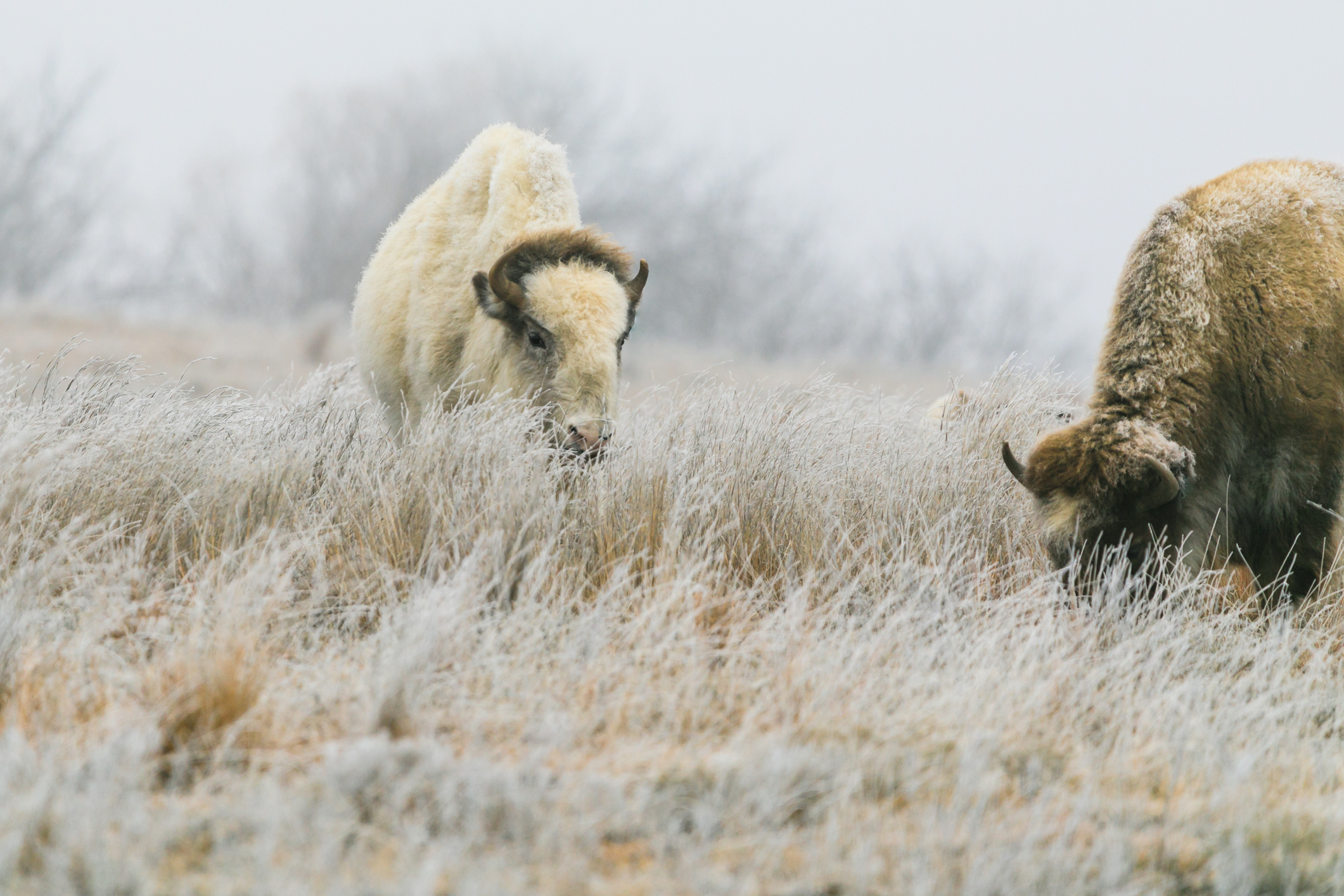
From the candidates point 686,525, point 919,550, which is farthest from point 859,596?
point 686,525

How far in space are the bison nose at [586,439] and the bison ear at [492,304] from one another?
0.84 meters

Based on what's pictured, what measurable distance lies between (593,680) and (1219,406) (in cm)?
341

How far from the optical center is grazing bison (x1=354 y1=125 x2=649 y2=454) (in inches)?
221

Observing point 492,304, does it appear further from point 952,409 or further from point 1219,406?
point 1219,406

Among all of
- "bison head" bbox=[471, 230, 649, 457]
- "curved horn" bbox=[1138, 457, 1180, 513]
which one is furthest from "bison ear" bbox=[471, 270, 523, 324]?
"curved horn" bbox=[1138, 457, 1180, 513]

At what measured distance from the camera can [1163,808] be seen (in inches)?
119

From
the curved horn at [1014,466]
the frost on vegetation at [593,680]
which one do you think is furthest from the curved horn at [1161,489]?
the curved horn at [1014,466]

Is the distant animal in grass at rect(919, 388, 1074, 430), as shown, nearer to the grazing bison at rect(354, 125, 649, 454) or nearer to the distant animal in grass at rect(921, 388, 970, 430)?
the distant animal in grass at rect(921, 388, 970, 430)

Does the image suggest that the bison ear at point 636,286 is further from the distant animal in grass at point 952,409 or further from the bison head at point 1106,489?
the bison head at point 1106,489

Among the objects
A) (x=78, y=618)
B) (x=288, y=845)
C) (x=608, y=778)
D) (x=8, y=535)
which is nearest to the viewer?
(x=288, y=845)

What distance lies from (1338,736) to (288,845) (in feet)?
12.5

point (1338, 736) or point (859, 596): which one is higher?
point (859, 596)

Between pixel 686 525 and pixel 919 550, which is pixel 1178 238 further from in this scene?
pixel 686 525

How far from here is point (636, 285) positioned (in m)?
6.17
